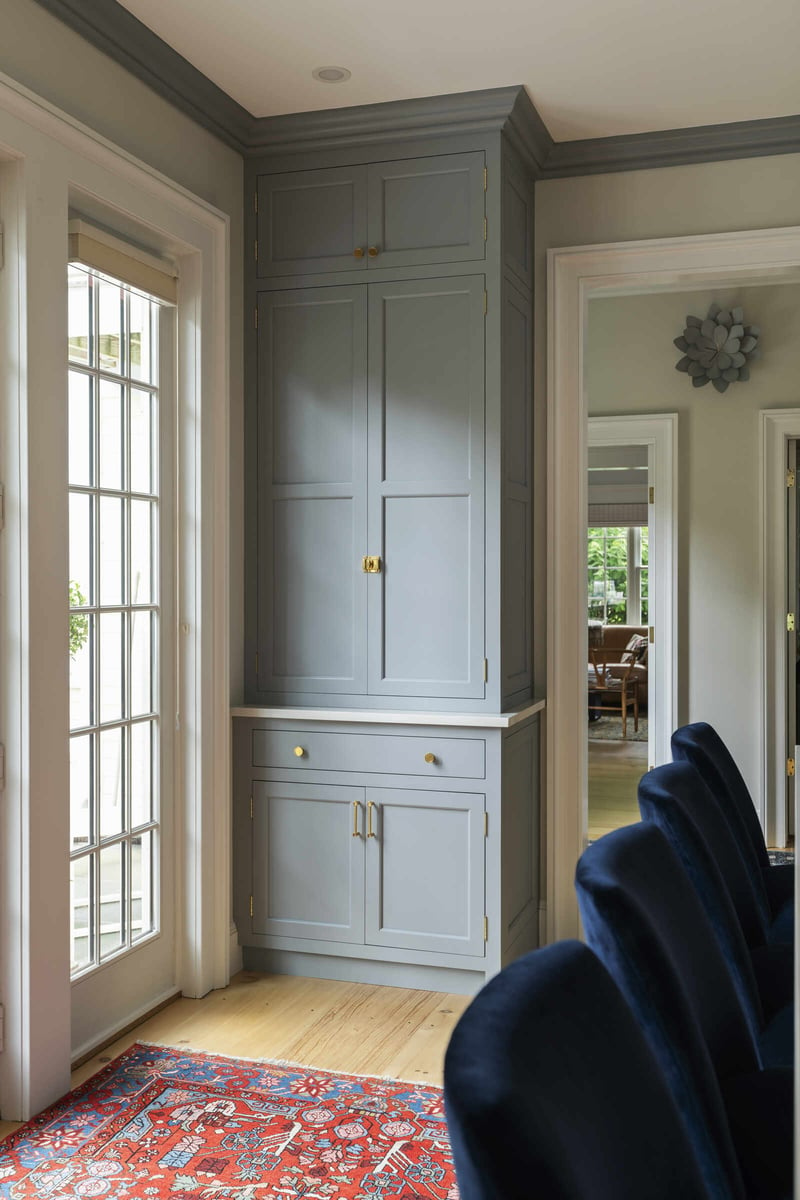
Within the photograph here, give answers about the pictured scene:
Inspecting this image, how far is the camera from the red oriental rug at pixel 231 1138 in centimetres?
230

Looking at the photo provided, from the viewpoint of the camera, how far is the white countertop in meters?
3.27

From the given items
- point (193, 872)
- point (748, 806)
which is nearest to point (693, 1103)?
point (748, 806)

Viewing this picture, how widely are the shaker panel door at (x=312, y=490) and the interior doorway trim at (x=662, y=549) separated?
215 centimetres

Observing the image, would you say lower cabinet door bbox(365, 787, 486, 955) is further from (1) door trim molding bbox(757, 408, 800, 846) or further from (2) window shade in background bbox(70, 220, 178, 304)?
(1) door trim molding bbox(757, 408, 800, 846)

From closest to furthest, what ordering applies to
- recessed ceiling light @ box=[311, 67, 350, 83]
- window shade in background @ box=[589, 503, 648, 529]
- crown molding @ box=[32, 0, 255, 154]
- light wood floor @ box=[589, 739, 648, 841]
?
crown molding @ box=[32, 0, 255, 154], recessed ceiling light @ box=[311, 67, 350, 83], light wood floor @ box=[589, 739, 648, 841], window shade in background @ box=[589, 503, 648, 529]

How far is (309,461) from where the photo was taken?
356cm

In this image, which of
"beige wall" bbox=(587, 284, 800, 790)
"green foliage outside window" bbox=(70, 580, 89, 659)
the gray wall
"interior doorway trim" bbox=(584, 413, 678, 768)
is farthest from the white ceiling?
"interior doorway trim" bbox=(584, 413, 678, 768)

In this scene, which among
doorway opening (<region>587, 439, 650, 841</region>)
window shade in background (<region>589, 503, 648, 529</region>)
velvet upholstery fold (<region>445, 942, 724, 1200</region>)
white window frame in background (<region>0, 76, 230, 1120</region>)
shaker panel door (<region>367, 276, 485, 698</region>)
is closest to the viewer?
velvet upholstery fold (<region>445, 942, 724, 1200</region>)

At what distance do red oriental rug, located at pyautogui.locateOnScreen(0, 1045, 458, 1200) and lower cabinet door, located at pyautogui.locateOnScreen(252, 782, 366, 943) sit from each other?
0.67 metres

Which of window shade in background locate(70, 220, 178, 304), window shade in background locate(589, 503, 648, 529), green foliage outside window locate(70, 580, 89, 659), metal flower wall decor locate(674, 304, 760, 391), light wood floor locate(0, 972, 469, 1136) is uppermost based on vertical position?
metal flower wall decor locate(674, 304, 760, 391)

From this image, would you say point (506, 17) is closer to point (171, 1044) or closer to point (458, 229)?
point (458, 229)

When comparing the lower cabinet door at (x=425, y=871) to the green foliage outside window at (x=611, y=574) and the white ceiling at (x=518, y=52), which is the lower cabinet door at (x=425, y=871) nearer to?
the white ceiling at (x=518, y=52)

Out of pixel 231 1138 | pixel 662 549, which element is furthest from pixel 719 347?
pixel 231 1138

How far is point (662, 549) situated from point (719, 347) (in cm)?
104
